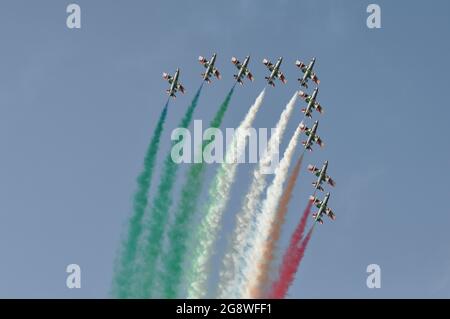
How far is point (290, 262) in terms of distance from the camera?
485 feet

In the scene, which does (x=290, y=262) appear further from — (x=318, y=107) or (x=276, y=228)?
(x=318, y=107)

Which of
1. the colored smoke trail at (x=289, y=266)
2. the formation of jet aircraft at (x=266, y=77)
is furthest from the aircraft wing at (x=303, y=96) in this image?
the colored smoke trail at (x=289, y=266)

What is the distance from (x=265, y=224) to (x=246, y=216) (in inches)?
126

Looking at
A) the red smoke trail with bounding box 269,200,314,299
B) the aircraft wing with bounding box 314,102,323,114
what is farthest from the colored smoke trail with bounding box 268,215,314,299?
the aircraft wing with bounding box 314,102,323,114

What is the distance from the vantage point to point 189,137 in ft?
529

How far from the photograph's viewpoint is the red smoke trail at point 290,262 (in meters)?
144

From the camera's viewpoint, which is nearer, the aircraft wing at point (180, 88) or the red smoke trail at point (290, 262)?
the red smoke trail at point (290, 262)

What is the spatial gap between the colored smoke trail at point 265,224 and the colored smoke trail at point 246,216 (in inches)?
53.3

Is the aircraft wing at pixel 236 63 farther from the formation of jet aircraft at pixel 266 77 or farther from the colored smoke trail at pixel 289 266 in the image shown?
the colored smoke trail at pixel 289 266

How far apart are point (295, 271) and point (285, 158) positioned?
23.0 metres

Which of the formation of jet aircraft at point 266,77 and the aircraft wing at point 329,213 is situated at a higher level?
the formation of jet aircraft at point 266,77
